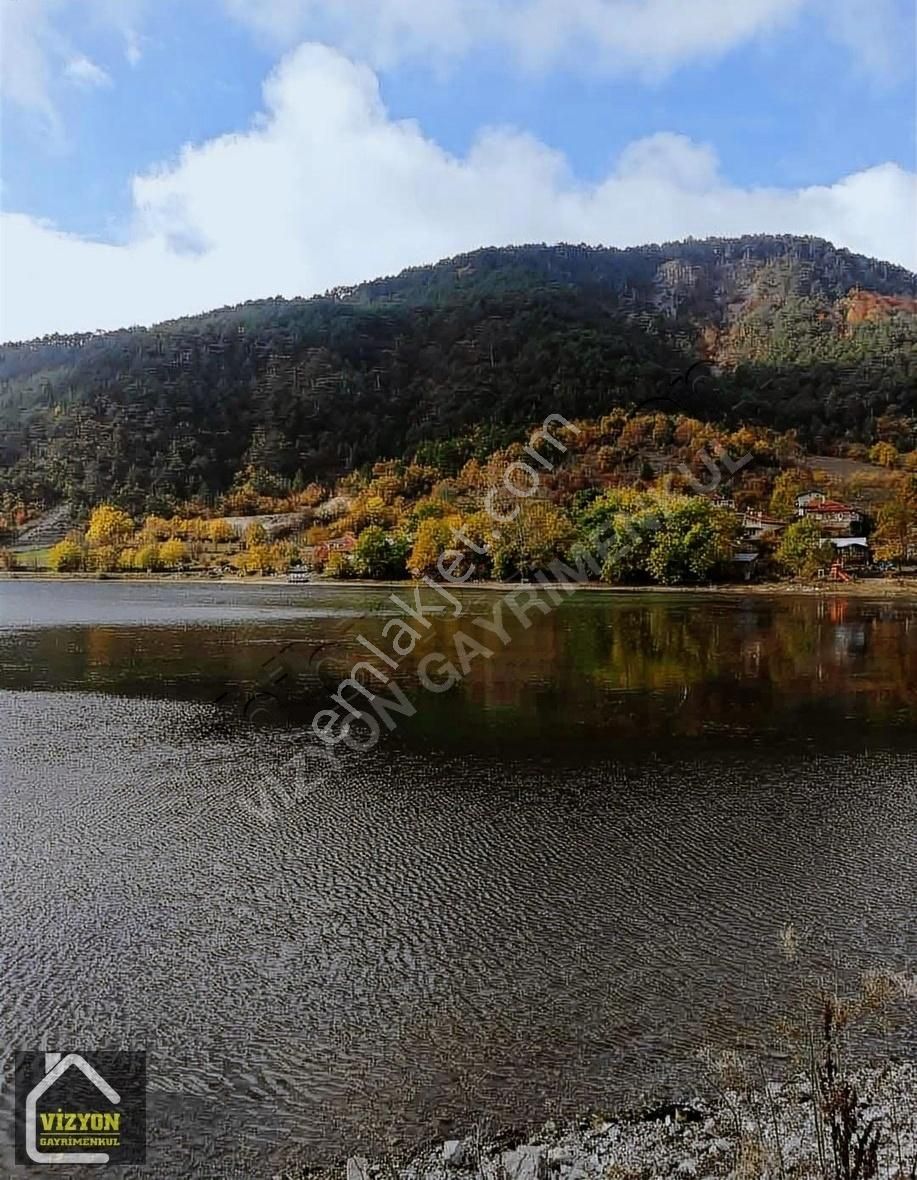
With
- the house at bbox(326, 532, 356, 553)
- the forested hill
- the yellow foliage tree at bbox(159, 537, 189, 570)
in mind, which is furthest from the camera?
the forested hill

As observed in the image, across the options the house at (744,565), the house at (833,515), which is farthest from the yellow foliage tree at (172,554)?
the house at (833,515)

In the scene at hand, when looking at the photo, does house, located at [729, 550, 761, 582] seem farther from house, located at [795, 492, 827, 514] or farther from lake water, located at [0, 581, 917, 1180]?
lake water, located at [0, 581, 917, 1180]

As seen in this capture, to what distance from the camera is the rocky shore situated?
4.61m

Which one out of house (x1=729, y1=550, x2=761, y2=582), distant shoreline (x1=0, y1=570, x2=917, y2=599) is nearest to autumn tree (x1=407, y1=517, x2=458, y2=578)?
distant shoreline (x1=0, y1=570, x2=917, y2=599)

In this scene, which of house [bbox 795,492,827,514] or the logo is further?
house [bbox 795,492,827,514]

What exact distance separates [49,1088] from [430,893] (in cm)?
378

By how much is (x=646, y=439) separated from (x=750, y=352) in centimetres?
4352

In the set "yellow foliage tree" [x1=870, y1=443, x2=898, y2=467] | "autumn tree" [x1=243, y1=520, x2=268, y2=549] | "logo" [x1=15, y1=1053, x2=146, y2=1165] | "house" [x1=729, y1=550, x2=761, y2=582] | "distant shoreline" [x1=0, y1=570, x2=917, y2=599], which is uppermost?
"yellow foliage tree" [x1=870, y1=443, x2=898, y2=467]

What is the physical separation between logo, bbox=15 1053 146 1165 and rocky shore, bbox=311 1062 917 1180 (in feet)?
4.87

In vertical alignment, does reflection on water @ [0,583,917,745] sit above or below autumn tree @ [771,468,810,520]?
below

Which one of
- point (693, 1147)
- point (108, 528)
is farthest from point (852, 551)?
point (108, 528)

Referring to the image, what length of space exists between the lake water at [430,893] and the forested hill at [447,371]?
272 feet

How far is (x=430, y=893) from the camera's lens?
28.3 feet

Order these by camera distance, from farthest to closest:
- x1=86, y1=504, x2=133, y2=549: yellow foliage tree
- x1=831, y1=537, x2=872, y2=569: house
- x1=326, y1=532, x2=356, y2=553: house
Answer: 1. x1=86, y1=504, x2=133, y2=549: yellow foliage tree
2. x1=326, y1=532, x2=356, y2=553: house
3. x1=831, y1=537, x2=872, y2=569: house
